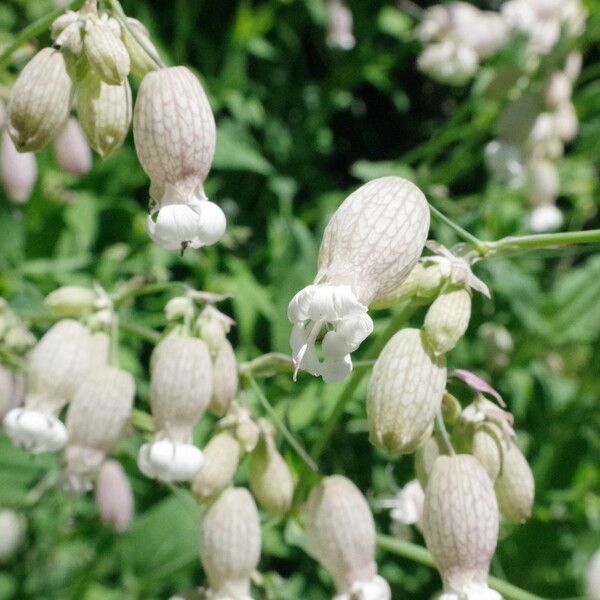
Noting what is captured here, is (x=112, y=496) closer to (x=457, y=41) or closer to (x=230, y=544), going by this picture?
(x=230, y=544)

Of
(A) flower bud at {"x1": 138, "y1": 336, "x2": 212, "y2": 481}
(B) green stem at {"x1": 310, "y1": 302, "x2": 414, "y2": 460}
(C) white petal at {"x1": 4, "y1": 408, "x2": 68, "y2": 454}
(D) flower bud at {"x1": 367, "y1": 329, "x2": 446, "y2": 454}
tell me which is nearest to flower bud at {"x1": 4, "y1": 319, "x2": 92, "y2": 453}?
(C) white petal at {"x1": 4, "y1": 408, "x2": 68, "y2": 454}

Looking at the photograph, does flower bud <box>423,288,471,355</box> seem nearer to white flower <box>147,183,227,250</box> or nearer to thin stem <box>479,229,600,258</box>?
thin stem <box>479,229,600,258</box>

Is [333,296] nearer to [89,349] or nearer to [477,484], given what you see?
[477,484]

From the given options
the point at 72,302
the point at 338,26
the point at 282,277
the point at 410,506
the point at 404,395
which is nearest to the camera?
the point at 404,395

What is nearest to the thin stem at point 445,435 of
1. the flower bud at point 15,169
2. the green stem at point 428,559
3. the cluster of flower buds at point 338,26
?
the green stem at point 428,559

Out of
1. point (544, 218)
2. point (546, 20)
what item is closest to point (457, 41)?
point (546, 20)

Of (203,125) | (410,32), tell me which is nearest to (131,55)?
(203,125)
